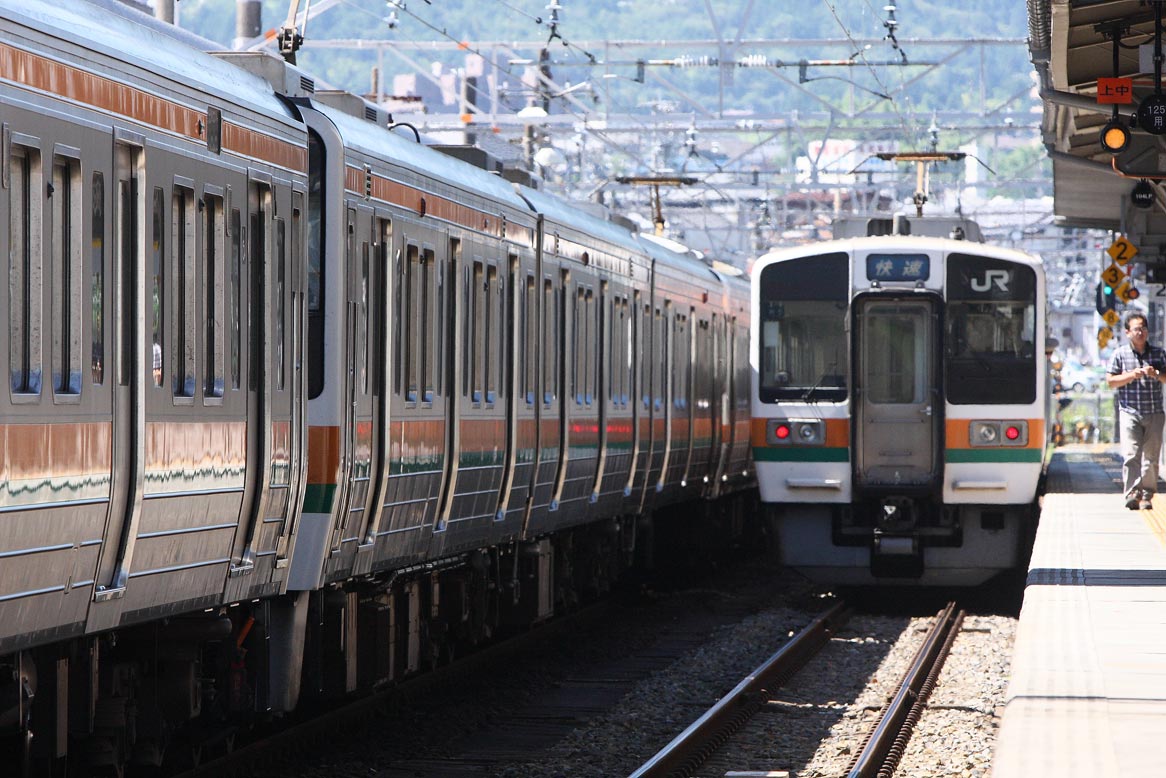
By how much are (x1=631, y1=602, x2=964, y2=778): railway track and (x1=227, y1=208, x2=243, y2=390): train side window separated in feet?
9.22

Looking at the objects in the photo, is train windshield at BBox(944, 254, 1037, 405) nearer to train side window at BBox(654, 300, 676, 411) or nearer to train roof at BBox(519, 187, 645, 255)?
train roof at BBox(519, 187, 645, 255)

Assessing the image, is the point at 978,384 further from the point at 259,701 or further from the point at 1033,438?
the point at 259,701

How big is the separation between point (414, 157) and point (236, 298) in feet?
10.0

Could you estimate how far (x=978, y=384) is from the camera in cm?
1656

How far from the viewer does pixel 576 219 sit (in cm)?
1490

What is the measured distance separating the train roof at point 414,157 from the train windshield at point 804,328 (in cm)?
436

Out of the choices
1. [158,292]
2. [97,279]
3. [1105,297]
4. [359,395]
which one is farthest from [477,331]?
[1105,297]

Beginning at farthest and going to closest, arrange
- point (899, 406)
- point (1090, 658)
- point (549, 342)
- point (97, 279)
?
point (899, 406) → point (549, 342) → point (1090, 658) → point (97, 279)

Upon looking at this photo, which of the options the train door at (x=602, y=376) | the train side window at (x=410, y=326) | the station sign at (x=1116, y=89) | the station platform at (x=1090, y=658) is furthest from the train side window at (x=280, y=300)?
the station sign at (x=1116, y=89)

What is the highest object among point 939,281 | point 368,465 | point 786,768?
point 939,281

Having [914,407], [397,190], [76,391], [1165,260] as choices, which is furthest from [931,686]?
[1165,260]

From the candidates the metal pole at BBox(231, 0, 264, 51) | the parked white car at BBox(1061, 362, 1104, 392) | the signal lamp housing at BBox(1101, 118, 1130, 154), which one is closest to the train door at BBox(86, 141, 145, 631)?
the signal lamp housing at BBox(1101, 118, 1130, 154)

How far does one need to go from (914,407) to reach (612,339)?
2651 millimetres

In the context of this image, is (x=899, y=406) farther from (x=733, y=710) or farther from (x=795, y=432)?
(x=733, y=710)
